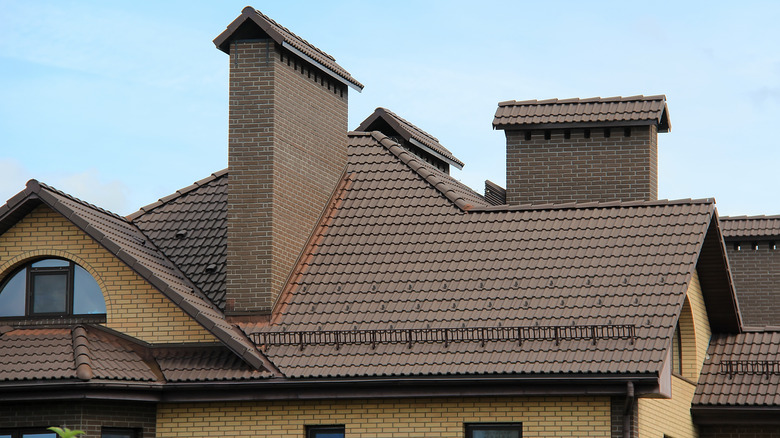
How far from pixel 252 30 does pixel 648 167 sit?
7.37m

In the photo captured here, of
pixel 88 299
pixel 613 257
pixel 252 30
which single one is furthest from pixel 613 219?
pixel 88 299

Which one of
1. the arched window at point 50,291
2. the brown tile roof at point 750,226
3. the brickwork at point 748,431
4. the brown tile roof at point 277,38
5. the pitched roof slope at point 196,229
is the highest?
the brown tile roof at point 277,38

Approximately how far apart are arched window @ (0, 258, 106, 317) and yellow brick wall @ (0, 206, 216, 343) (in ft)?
0.55

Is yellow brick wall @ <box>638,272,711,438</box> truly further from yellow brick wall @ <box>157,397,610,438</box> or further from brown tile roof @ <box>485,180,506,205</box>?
brown tile roof @ <box>485,180,506,205</box>

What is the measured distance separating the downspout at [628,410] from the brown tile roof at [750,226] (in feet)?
47.5

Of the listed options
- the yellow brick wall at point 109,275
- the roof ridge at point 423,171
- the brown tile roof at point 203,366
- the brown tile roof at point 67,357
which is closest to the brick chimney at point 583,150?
the roof ridge at point 423,171

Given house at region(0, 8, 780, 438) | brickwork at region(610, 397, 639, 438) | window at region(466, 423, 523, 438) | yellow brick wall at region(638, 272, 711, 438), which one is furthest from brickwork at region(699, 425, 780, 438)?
window at region(466, 423, 523, 438)

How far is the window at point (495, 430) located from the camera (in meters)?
16.2

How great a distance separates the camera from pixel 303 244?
62.8ft

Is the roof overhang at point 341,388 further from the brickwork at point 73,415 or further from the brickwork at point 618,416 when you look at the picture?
the brickwork at point 73,415

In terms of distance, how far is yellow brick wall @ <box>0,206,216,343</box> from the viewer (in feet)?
57.4

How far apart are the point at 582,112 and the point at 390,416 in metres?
7.79

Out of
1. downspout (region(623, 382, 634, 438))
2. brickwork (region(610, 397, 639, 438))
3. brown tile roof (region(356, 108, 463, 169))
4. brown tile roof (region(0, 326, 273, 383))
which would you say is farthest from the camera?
brown tile roof (region(356, 108, 463, 169))

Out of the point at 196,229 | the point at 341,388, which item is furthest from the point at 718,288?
the point at 196,229
